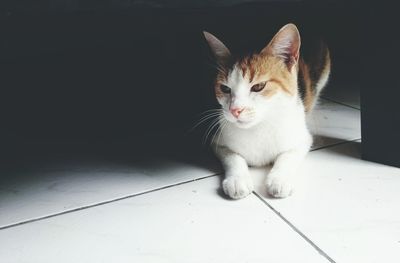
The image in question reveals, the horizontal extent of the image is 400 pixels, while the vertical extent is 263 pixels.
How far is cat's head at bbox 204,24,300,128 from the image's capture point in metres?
1.01

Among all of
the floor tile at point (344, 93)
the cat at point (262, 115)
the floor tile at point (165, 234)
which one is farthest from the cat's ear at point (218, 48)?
the floor tile at point (344, 93)

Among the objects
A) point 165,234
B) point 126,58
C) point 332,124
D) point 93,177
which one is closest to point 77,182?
point 93,177

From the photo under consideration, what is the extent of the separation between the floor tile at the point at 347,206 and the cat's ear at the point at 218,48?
334mm

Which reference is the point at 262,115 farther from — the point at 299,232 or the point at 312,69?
the point at 312,69

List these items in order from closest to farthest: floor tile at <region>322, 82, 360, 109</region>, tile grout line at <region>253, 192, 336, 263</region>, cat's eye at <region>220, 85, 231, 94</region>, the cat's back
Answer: tile grout line at <region>253, 192, 336, 263</region>
cat's eye at <region>220, 85, 231, 94</region>
the cat's back
floor tile at <region>322, 82, 360, 109</region>

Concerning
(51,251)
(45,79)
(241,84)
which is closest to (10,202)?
(51,251)

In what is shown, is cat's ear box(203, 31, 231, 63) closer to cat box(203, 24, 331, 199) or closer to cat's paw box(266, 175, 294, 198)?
cat box(203, 24, 331, 199)

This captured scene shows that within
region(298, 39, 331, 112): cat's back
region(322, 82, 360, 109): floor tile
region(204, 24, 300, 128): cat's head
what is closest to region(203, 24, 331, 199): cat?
region(204, 24, 300, 128): cat's head

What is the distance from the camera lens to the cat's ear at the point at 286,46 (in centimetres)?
100

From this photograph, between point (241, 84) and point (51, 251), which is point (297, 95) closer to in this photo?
point (241, 84)

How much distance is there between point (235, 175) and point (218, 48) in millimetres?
357

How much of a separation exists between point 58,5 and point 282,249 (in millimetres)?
669

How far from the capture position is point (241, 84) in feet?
3.37

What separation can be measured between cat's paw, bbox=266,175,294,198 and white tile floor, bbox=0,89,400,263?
19 mm
